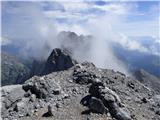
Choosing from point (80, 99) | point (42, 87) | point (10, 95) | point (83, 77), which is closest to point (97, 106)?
point (80, 99)

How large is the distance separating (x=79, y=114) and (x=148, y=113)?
982 cm

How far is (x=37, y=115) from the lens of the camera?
152ft

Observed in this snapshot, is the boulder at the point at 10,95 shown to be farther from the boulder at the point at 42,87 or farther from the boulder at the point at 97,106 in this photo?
the boulder at the point at 97,106

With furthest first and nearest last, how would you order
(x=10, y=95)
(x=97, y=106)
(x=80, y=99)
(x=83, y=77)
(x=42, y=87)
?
(x=83, y=77) → (x=10, y=95) → (x=42, y=87) → (x=80, y=99) → (x=97, y=106)

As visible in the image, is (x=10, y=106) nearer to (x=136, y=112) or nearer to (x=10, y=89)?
(x=10, y=89)

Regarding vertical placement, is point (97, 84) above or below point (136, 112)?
above

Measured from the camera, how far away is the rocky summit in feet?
152

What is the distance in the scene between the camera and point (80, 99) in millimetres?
50438

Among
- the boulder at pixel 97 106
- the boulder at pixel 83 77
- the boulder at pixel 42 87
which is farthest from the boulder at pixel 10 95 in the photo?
the boulder at pixel 97 106

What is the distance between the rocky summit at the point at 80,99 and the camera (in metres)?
46.3

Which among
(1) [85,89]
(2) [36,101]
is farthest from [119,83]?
(2) [36,101]

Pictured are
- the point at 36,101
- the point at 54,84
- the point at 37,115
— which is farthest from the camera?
the point at 54,84

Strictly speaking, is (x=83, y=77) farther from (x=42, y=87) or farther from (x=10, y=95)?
(x=10, y=95)

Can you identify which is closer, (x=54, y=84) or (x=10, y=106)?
(x=10, y=106)
